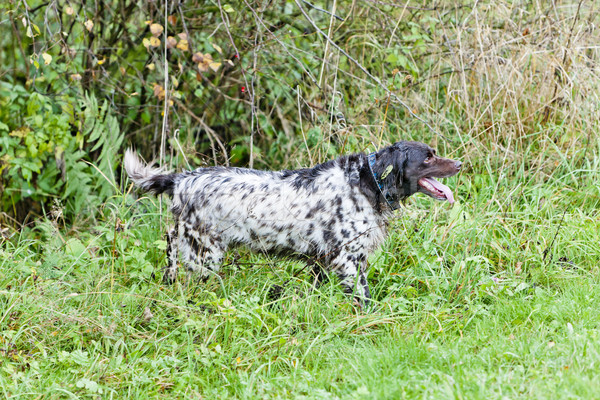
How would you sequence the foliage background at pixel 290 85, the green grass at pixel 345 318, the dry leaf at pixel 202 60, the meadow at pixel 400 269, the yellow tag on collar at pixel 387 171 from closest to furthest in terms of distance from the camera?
the green grass at pixel 345 318, the meadow at pixel 400 269, the yellow tag on collar at pixel 387 171, the dry leaf at pixel 202 60, the foliage background at pixel 290 85

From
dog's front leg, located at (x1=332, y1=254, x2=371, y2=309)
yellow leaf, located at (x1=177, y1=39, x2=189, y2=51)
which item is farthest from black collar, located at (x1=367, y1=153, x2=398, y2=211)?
yellow leaf, located at (x1=177, y1=39, x2=189, y2=51)

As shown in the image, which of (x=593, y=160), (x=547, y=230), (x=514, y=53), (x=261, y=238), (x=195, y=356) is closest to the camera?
(x=195, y=356)

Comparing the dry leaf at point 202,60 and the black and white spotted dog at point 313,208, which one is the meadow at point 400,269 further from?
the dry leaf at point 202,60

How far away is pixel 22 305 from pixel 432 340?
247 centimetres

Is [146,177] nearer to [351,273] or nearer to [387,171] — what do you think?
[351,273]

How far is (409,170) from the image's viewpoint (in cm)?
445

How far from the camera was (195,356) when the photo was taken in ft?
11.8

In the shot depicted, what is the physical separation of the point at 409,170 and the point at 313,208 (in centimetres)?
70

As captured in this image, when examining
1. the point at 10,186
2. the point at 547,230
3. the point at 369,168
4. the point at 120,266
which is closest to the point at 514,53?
the point at 547,230

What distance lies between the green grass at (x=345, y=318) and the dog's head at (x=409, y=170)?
0.49 m

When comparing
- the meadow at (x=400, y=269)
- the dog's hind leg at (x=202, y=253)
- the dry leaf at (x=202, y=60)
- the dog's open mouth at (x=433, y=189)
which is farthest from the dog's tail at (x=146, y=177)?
the dog's open mouth at (x=433, y=189)

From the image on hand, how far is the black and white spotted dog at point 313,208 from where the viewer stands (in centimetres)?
443

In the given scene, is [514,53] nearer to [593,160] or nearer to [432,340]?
[593,160]

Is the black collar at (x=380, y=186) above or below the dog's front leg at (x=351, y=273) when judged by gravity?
above
